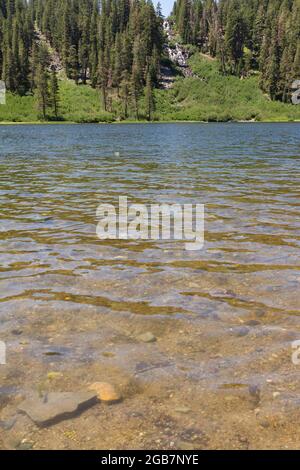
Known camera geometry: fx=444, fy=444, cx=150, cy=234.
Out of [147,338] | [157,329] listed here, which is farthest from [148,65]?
[147,338]

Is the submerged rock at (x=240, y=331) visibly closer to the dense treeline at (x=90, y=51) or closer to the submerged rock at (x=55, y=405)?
the submerged rock at (x=55, y=405)

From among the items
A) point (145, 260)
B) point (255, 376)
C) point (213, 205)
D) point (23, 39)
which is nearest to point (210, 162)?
point (213, 205)

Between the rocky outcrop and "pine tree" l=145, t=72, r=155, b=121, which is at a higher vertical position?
the rocky outcrop

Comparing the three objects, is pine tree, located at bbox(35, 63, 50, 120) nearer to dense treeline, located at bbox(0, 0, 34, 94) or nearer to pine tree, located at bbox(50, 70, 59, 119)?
pine tree, located at bbox(50, 70, 59, 119)

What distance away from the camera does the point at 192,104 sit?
147250mm

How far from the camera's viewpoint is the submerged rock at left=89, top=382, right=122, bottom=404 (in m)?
4.54

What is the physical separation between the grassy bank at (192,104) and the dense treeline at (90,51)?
5219 mm

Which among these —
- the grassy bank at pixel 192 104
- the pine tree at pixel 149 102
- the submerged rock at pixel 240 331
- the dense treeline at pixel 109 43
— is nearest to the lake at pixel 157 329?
the submerged rock at pixel 240 331

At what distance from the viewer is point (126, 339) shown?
5801 millimetres

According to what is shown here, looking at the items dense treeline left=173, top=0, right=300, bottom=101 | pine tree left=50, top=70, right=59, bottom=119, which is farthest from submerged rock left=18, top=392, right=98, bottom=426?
dense treeline left=173, top=0, right=300, bottom=101

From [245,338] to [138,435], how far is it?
2266mm

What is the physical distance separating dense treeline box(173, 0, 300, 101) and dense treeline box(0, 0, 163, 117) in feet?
65.8

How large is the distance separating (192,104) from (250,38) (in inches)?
2479
